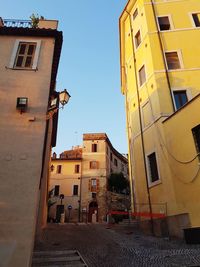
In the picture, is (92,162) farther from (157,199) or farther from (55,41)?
(55,41)

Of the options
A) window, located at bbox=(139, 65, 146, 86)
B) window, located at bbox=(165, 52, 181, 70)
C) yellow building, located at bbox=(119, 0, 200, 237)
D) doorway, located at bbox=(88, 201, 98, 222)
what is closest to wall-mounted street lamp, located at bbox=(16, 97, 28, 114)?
yellow building, located at bbox=(119, 0, 200, 237)

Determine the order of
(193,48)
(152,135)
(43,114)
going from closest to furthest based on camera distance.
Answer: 1. (43,114)
2. (152,135)
3. (193,48)

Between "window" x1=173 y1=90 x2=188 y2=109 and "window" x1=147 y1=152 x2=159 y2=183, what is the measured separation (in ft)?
11.8

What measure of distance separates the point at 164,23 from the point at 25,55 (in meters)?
13.3

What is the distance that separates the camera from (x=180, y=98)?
1553 centimetres

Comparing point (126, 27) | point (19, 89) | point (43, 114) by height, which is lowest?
point (43, 114)

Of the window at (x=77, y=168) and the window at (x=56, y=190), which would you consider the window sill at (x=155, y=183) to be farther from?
the window at (x=56, y=190)

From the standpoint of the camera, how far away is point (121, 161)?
148 feet

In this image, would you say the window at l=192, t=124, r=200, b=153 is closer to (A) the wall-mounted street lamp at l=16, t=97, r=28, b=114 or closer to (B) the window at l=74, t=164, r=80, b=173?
(A) the wall-mounted street lamp at l=16, t=97, r=28, b=114

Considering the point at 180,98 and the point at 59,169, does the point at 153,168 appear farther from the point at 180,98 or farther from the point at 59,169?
the point at 59,169

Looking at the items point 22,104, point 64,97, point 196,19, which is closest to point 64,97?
point 64,97

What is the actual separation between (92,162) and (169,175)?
25.6 metres

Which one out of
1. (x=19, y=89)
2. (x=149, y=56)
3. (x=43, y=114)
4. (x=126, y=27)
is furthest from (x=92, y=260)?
(x=126, y=27)

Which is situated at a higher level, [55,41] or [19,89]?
[55,41]
